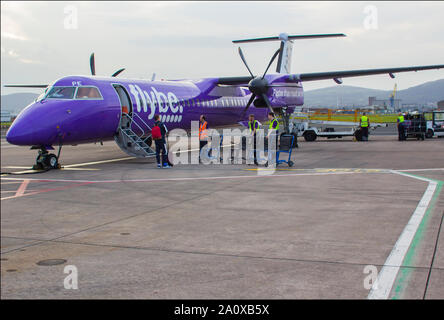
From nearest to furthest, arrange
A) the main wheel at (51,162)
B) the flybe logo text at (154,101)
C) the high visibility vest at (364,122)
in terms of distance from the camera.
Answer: the main wheel at (51,162) < the flybe logo text at (154,101) < the high visibility vest at (364,122)

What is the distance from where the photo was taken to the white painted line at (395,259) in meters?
4.31

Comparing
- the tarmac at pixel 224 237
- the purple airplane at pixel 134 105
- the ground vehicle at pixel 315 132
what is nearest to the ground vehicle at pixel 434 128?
the ground vehicle at pixel 315 132

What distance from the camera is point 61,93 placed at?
1501 cm

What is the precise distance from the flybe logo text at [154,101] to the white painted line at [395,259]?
1211 centimetres

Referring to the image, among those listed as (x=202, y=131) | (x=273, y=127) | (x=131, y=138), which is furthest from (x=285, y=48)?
(x=131, y=138)

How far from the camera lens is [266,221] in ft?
24.3

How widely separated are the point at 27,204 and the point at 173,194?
296 cm

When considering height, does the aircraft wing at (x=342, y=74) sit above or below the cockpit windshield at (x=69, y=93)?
above

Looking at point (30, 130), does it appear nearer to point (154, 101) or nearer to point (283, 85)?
point (154, 101)

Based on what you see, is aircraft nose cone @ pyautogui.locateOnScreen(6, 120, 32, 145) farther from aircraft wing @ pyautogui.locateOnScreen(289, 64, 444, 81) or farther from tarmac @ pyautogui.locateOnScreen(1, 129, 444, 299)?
aircraft wing @ pyautogui.locateOnScreen(289, 64, 444, 81)

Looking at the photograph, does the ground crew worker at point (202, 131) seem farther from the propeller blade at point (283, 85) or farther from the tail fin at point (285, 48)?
the tail fin at point (285, 48)

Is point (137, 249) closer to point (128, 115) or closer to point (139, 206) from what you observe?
point (139, 206)

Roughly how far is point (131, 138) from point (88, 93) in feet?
7.58
